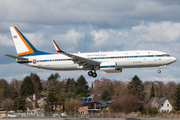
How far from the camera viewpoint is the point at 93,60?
189 feet

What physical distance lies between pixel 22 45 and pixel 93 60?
816 inches

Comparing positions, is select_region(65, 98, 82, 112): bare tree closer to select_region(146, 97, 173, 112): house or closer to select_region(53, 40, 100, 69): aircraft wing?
select_region(146, 97, 173, 112): house

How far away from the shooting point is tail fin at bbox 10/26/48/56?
65044 millimetres

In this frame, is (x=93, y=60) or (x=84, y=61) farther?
(x=93, y=60)

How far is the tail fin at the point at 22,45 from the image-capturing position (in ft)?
213

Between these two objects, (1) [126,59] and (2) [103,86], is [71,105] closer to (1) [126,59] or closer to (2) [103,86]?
(1) [126,59]

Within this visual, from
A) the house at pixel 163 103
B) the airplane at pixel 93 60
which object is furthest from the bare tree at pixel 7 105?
the airplane at pixel 93 60

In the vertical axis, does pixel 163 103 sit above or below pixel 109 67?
below

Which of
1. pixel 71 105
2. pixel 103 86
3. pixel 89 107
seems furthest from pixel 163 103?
pixel 103 86

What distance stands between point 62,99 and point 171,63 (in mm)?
61440

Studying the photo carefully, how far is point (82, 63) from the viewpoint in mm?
57906

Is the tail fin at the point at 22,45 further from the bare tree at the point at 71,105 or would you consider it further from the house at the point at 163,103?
the house at the point at 163,103

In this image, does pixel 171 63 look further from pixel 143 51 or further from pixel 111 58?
pixel 111 58

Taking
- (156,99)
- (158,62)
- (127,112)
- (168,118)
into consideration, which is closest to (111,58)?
(158,62)
